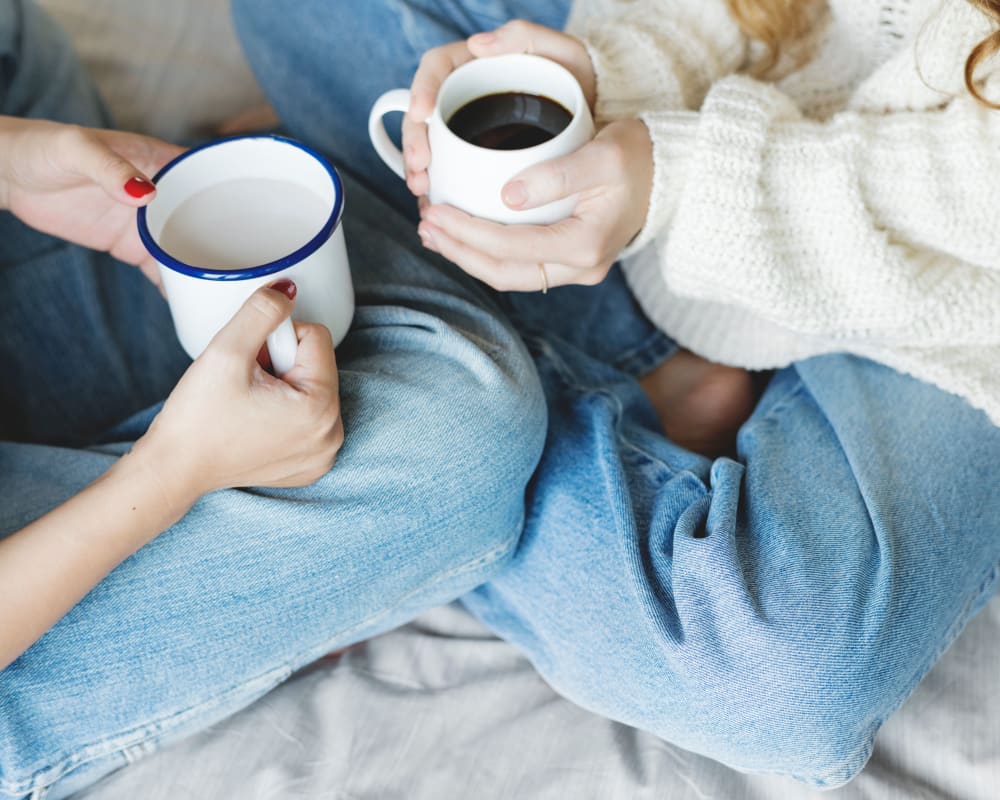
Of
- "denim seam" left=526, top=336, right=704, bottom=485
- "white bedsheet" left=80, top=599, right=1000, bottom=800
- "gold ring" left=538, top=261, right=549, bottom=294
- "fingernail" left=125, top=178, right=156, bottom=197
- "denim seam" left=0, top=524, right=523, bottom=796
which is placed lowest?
Result: "white bedsheet" left=80, top=599, right=1000, bottom=800

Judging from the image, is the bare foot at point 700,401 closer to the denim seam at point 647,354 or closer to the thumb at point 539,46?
the denim seam at point 647,354

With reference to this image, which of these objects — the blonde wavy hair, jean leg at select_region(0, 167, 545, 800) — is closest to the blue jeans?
jean leg at select_region(0, 167, 545, 800)

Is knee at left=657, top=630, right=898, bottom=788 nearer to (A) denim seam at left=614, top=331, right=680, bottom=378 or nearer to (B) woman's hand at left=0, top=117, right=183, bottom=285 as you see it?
(A) denim seam at left=614, top=331, right=680, bottom=378

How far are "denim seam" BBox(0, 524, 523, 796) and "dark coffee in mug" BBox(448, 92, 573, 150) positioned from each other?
306 mm

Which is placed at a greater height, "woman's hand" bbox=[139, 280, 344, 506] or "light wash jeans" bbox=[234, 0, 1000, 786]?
"woman's hand" bbox=[139, 280, 344, 506]

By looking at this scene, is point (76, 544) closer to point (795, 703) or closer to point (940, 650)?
point (795, 703)

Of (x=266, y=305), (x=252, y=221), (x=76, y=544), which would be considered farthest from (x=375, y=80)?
(x=76, y=544)

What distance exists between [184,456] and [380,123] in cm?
29

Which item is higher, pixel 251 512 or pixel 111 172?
pixel 111 172

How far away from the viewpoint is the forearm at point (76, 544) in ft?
1.93

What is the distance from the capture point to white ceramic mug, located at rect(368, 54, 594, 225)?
62 centimetres

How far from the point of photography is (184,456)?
611 mm

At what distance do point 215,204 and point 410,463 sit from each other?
8.9 inches

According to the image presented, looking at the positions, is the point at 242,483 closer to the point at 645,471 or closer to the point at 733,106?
the point at 645,471
